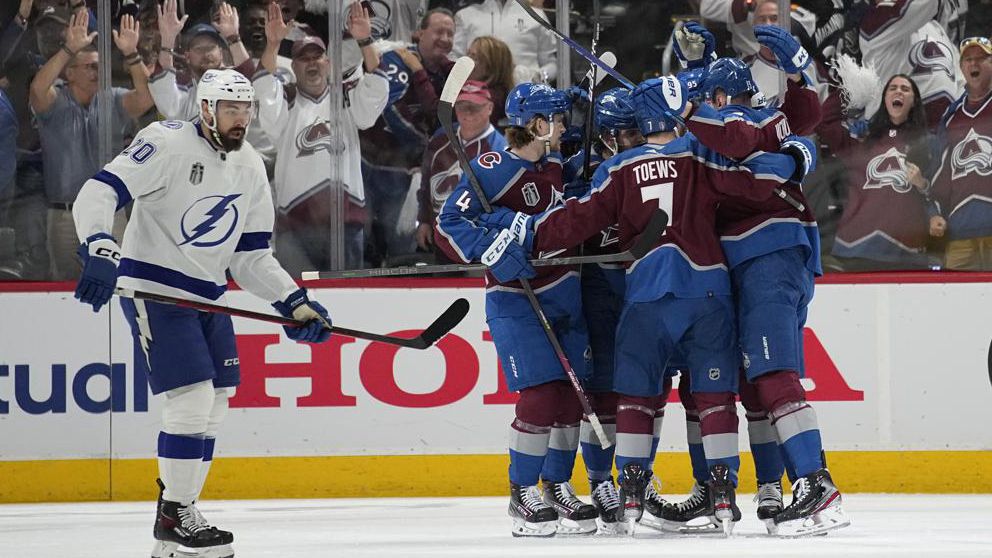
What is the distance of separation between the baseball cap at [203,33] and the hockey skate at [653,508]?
2858mm

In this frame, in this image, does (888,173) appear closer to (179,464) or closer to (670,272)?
(670,272)

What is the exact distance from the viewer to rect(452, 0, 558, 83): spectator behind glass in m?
6.39

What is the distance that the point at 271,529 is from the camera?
4816 millimetres

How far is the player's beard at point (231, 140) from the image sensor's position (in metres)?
Answer: 3.93

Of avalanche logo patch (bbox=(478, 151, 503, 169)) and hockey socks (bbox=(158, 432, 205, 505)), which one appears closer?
hockey socks (bbox=(158, 432, 205, 505))

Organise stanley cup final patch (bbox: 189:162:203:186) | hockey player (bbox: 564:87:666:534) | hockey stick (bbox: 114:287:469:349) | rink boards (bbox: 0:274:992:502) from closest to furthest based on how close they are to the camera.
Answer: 1. hockey stick (bbox: 114:287:469:349)
2. stanley cup final patch (bbox: 189:162:203:186)
3. hockey player (bbox: 564:87:666:534)
4. rink boards (bbox: 0:274:992:502)

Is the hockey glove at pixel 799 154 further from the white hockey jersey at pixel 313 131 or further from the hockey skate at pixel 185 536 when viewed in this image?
the white hockey jersey at pixel 313 131

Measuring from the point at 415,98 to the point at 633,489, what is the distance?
259 centimetres

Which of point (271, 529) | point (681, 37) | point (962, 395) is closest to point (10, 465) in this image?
point (271, 529)

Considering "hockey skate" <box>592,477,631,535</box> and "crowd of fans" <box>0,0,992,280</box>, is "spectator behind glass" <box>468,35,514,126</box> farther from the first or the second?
"hockey skate" <box>592,477,631,535</box>

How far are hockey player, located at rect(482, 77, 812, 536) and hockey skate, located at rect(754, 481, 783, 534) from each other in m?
0.09

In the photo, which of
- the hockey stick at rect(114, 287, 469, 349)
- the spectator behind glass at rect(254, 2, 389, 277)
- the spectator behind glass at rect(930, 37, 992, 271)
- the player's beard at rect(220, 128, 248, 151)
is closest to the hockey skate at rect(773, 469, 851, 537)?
the hockey stick at rect(114, 287, 469, 349)

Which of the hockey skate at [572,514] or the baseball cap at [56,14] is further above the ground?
the baseball cap at [56,14]

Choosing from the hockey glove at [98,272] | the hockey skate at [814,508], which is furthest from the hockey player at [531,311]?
the hockey glove at [98,272]
